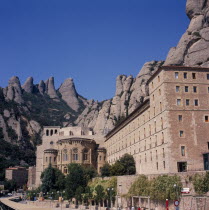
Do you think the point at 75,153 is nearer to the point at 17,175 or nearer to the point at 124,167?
the point at 124,167

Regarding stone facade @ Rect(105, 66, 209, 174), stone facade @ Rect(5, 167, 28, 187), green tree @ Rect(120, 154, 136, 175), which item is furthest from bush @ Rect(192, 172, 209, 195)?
stone facade @ Rect(5, 167, 28, 187)

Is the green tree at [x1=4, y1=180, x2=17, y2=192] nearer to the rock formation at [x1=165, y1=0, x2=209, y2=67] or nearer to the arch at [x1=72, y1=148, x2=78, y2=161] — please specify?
the arch at [x1=72, y1=148, x2=78, y2=161]

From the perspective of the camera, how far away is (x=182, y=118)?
45906 mm

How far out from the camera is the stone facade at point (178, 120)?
1740 inches

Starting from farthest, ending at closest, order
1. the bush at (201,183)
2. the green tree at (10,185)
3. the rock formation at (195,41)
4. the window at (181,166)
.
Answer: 1. the green tree at (10,185)
2. the rock formation at (195,41)
3. the window at (181,166)
4. the bush at (201,183)

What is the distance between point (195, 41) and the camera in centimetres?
8900

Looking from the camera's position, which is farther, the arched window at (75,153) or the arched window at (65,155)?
the arched window at (65,155)

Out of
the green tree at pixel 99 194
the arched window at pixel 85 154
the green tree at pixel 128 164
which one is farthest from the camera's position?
the arched window at pixel 85 154

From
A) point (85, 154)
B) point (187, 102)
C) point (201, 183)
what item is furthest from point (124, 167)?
point (85, 154)

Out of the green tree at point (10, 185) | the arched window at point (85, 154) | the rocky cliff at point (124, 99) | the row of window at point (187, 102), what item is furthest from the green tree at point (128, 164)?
the green tree at point (10, 185)

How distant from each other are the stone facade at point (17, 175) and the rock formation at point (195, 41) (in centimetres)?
8331

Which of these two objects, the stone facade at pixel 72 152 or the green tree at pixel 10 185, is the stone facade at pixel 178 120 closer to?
the stone facade at pixel 72 152

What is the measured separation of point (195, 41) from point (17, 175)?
95255 mm

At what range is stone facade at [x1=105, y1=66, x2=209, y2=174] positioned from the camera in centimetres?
4419
